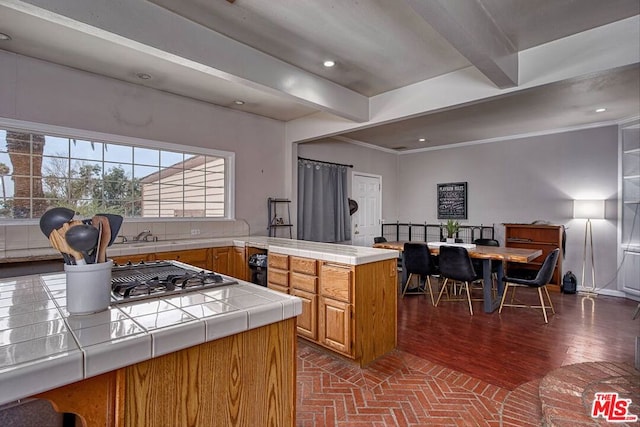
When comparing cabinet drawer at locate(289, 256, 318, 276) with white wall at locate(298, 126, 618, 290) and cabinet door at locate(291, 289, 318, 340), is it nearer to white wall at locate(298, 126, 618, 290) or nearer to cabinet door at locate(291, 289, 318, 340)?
cabinet door at locate(291, 289, 318, 340)

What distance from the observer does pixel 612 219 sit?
4.98m

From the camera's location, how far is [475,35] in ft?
7.63

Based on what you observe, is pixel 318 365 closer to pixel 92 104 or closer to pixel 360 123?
pixel 360 123

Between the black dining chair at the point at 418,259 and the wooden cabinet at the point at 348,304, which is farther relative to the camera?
the black dining chair at the point at 418,259

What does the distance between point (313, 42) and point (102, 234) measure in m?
2.44

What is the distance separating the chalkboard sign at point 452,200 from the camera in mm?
6531

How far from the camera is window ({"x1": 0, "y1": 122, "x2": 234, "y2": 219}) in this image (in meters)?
3.10

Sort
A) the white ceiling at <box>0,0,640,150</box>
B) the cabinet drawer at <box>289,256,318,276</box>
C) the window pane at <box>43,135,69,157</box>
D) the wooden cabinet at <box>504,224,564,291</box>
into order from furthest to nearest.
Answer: the wooden cabinet at <box>504,224,564,291</box>
the window pane at <box>43,135,69,157</box>
the cabinet drawer at <box>289,256,318,276</box>
the white ceiling at <box>0,0,640,150</box>

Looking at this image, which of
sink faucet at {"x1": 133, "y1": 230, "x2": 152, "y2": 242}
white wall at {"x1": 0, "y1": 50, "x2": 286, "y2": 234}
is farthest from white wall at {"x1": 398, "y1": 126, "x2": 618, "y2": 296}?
sink faucet at {"x1": 133, "y1": 230, "x2": 152, "y2": 242}

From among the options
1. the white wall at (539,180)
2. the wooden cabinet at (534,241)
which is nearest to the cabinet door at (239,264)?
the wooden cabinet at (534,241)

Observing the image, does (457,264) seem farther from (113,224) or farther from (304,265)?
(113,224)

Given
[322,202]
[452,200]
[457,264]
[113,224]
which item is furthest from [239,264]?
[452,200]

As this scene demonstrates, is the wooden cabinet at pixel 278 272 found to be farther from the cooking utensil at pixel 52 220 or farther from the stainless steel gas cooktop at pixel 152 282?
the cooking utensil at pixel 52 220

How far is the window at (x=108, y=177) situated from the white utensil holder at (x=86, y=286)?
116 inches
